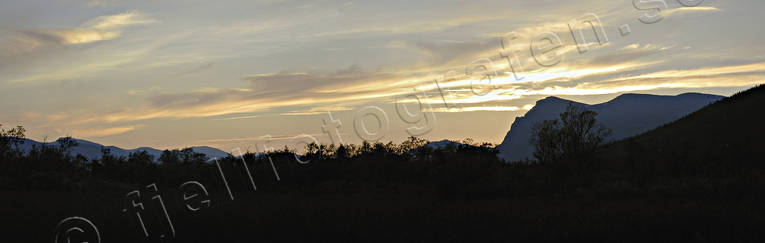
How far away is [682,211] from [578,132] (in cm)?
2112

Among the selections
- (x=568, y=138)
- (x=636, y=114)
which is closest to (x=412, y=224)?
(x=568, y=138)

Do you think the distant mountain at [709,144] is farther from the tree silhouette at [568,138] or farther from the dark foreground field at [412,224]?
the dark foreground field at [412,224]

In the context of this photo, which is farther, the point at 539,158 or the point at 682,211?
the point at 539,158

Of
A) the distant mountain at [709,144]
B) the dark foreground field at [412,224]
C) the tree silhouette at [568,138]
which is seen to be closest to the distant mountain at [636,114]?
the distant mountain at [709,144]

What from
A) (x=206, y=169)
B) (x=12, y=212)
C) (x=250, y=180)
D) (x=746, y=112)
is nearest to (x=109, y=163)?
(x=206, y=169)

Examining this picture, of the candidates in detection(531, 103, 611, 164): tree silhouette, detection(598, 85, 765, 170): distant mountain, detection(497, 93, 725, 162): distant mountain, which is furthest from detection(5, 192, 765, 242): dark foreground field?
detection(497, 93, 725, 162): distant mountain

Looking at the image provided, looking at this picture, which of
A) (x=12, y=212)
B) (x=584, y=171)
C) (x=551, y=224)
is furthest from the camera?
(x=584, y=171)

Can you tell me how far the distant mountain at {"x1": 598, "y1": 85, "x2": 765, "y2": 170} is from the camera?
32.3m

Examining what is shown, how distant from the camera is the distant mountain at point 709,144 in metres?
32.3

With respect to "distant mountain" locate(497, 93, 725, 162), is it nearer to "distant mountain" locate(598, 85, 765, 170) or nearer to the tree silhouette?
"distant mountain" locate(598, 85, 765, 170)

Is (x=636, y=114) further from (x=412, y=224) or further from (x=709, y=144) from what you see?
(x=412, y=224)

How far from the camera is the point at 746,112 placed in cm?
4494

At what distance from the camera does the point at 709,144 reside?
39250 mm

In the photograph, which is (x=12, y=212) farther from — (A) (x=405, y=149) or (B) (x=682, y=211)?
(A) (x=405, y=149)
